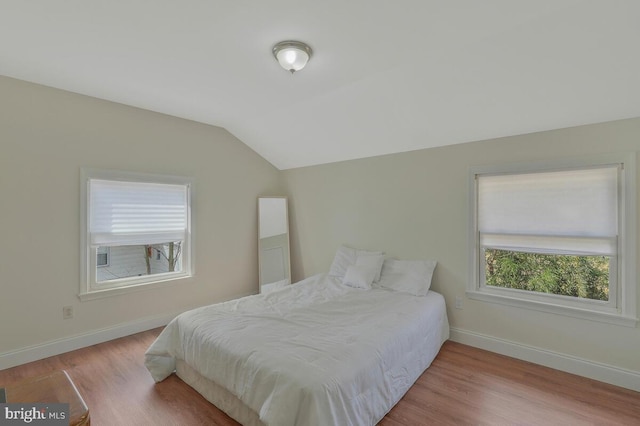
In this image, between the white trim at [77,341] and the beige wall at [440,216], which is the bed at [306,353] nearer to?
the beige wall at [440,216]

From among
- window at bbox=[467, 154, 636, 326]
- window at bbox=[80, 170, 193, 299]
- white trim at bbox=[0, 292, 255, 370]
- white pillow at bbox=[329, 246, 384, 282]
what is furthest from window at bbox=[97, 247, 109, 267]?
window at bbox=[467, 154, 636, 326]

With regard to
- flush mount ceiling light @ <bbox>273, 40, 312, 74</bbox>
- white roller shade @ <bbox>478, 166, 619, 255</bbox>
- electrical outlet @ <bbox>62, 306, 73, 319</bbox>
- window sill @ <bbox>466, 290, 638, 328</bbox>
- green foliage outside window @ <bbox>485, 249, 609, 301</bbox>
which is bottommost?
electrical outlet @ <bbox>62, 306, 73, 319</bbox>

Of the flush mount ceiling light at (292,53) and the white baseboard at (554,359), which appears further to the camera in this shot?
the white baseboard at (554,359)

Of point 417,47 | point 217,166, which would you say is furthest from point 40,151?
point 417,47

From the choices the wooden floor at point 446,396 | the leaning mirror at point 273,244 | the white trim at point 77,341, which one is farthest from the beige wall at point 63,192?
the leaning mirror at point 273,244

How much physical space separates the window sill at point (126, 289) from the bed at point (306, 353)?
4.03ft

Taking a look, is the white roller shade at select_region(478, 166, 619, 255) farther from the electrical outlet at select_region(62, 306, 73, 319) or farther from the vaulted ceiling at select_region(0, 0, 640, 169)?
the electrical outlet at select_region(62, 306, 73, 319)

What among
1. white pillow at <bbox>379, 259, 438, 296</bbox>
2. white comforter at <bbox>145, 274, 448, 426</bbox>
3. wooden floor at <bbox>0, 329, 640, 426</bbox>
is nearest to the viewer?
white comforter at <bbox>145, 274, 448, 426</bbox>

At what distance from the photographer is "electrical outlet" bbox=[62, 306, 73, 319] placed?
9.65 ft

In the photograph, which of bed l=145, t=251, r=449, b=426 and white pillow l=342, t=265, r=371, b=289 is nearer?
bed l=145, t=251, r=449, b=426

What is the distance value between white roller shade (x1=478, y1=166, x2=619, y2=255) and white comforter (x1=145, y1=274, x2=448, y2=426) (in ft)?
3.25

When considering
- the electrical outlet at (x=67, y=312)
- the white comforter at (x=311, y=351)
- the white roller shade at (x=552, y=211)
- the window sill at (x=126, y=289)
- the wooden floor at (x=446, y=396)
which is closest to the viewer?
the white comforter at (x=311, y=351)

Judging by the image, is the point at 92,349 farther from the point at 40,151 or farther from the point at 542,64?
the point at 542,64

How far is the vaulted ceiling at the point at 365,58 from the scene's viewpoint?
1.78 metres
